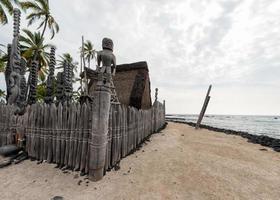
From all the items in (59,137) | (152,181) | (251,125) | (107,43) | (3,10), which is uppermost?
(3,10)

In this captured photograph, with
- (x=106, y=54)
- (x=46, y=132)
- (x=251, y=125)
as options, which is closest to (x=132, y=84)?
(x=106, y=54)

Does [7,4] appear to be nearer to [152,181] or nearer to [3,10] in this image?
[3,10]

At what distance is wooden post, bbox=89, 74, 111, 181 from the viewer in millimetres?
4070

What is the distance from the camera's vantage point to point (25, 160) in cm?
541

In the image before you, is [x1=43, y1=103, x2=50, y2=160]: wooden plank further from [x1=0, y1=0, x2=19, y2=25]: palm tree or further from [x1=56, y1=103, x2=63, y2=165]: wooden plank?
[x1=0, y1=0, x2=19, y2=25]: palm tree

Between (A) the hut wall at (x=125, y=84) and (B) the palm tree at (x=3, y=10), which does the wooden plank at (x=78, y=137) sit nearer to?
(A) the hut wall at (x=125, y=84)

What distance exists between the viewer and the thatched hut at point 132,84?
11.6 metres

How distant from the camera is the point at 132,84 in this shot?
40.5 feet

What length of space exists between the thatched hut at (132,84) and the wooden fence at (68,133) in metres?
5.23

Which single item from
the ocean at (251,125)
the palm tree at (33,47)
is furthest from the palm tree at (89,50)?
the ocean at (251,125)

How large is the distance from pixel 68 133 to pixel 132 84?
8.01 m

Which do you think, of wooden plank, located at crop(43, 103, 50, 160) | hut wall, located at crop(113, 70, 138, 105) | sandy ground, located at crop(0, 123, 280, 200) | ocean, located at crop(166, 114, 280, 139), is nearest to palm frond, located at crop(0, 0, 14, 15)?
hut wall, located at crop(113, 70, 138, 105)

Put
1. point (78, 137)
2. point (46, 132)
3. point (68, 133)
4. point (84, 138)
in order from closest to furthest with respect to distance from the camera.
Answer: point (84, 138) → point (78, 137) → point (68, 133) → point (46, 132)

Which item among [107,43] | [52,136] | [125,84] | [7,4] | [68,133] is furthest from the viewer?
[7,4]
